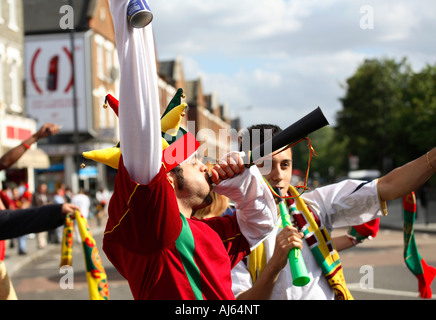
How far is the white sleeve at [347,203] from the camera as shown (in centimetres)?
302

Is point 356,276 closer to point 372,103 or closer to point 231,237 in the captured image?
point 231,237

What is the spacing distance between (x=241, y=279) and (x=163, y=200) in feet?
4.46

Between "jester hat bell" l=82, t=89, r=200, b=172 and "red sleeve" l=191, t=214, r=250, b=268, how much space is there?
1.42 feet

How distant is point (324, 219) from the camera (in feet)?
10.5

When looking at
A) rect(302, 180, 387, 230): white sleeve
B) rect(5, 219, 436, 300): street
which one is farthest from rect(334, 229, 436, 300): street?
rect(302, 180, 387, 230): white sleeve

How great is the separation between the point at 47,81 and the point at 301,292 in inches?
1295

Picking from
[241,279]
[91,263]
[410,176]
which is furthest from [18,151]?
[410,176]

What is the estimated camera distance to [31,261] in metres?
14.5

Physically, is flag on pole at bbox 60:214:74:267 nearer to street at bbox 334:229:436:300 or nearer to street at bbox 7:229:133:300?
street at bbox 334:229:436:300

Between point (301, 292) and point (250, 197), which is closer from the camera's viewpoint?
point (250, 197)

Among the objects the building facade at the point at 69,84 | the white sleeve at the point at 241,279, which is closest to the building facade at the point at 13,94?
the building facade at the point at 69,84

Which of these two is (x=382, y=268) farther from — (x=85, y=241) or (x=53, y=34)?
(x=53, y=34)

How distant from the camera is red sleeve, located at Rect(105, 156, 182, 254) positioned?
181 cm

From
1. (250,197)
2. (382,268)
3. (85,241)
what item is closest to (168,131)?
(250,197)
